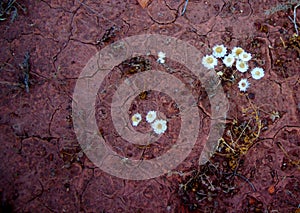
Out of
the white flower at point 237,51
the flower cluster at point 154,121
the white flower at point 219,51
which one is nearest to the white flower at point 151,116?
the flower cluster at point 154,121

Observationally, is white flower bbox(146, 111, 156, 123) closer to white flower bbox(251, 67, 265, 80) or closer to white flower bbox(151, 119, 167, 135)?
white flower bbox(151, 119, 167, 135)

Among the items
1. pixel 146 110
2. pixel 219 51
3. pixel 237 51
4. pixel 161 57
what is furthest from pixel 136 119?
pixel 237 51

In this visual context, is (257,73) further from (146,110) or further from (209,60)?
(146,110)

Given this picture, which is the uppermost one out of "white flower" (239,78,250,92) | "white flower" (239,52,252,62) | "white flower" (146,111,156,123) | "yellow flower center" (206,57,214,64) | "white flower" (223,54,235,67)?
"white flower" (239,52,252,62)

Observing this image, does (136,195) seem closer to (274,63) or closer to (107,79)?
(107,79)

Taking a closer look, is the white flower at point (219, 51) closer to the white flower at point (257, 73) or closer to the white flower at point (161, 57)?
the white flower at point (257, 73)

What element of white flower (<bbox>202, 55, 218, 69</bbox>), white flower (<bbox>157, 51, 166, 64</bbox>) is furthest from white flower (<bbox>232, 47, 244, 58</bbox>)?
white flower (<bbox>157, 51, 166, 64</bbox>)
